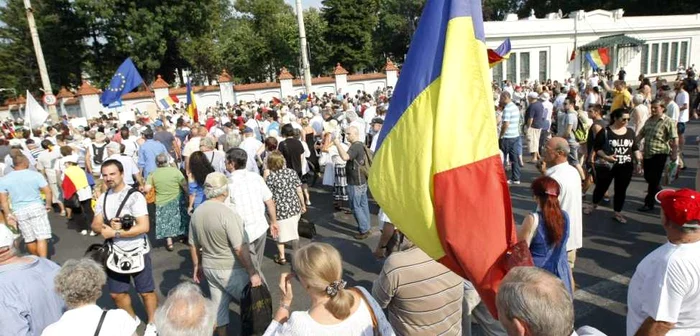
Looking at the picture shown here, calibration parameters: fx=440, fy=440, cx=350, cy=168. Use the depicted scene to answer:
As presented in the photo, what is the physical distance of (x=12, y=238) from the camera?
117 inches

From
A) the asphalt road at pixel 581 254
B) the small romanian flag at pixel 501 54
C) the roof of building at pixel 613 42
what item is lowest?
the asphalt road at pixel 581 254

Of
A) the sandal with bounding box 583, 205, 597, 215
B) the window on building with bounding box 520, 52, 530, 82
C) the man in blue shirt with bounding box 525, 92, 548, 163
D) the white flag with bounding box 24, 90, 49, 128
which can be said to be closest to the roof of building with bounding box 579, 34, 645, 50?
the window on building with bounding box 520, 52, 530, 82

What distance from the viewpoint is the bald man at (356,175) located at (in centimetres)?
624

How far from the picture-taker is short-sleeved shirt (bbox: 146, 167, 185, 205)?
20.0 ft

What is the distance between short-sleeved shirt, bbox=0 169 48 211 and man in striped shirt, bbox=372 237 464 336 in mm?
5276

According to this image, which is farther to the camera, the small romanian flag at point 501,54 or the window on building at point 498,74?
the window on building at point 498,74

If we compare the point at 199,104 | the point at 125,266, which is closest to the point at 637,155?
the point at 125,266

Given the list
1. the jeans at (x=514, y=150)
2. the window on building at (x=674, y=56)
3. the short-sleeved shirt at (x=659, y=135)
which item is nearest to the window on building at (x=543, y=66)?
the window on building at (x=674, y=56)

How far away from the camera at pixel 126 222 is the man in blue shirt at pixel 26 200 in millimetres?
2733

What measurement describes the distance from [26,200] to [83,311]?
424 centimetres

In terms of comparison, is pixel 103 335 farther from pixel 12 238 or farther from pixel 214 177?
pixel 214 177

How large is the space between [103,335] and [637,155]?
708cm

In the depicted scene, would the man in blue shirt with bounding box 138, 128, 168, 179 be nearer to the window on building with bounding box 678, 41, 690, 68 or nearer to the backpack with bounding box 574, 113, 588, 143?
the backpack with bounding box 574, 113, 588, 143

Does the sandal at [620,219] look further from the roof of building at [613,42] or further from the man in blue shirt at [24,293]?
the roof of building at [613,42]
